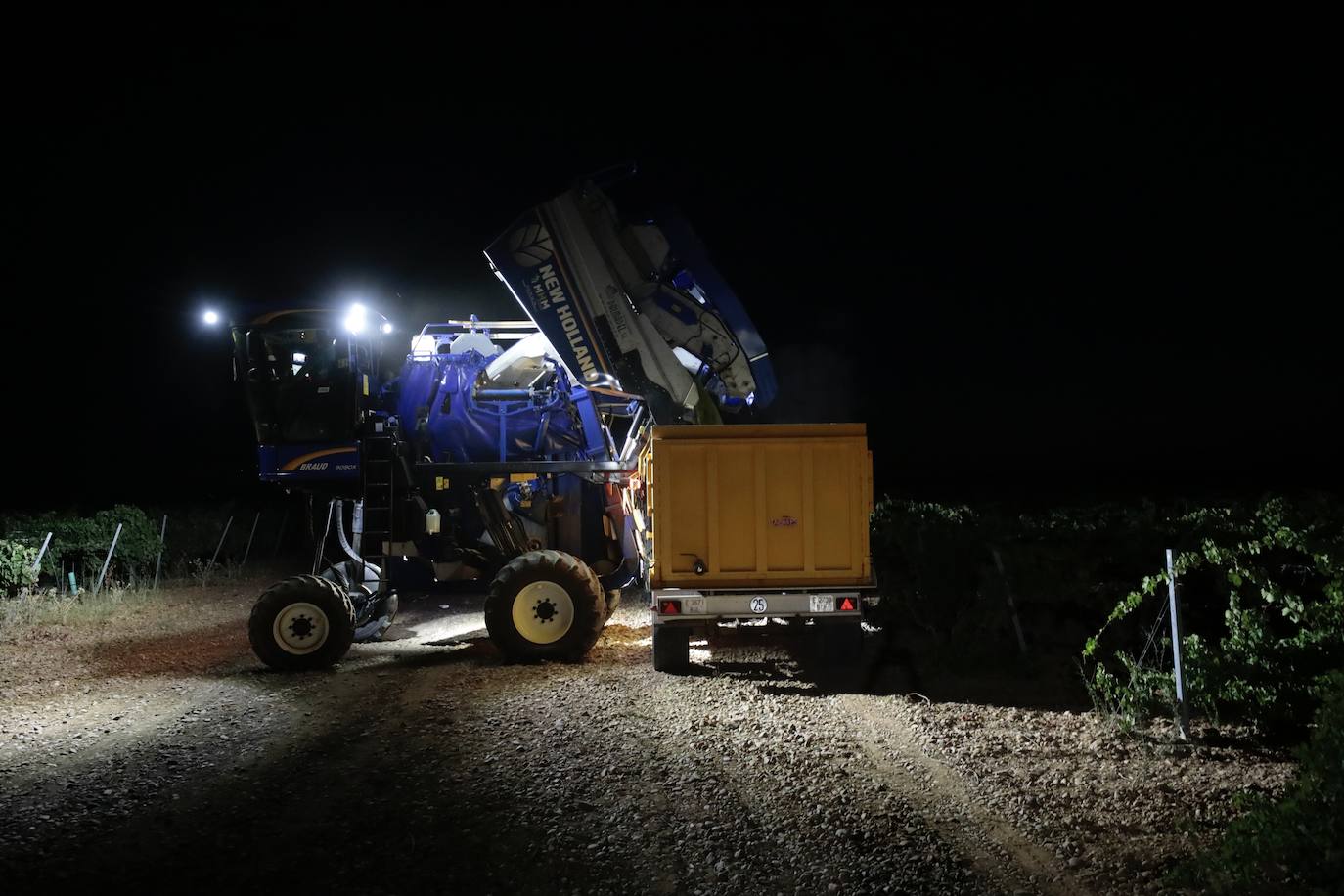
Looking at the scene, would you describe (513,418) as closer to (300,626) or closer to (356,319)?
(356,319)

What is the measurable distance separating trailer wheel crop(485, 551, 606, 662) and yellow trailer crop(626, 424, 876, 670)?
5.09ft

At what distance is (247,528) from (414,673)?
20899 millimetres

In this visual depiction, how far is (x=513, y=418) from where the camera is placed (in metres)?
14.0

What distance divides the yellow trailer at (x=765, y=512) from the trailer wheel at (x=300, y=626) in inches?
149

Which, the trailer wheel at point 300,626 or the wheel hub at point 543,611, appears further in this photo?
the wheel hub at point 543,611

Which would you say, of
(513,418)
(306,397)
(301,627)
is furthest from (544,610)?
(306,397)

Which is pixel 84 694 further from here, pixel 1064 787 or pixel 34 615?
pixel 1064 787

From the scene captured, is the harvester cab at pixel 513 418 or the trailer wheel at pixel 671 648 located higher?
the harvester cab at pixel 513 418

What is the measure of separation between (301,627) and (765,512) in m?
5.42

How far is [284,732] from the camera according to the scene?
8094 mm

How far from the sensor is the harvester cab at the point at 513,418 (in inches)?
447

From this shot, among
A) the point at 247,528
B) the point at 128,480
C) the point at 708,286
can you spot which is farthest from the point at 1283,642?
the point at 128,480

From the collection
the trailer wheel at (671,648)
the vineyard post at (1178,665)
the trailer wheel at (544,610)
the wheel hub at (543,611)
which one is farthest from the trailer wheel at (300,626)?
the vineyard post at (1178,665)

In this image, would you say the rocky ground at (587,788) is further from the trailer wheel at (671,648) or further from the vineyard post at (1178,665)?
the trailer wheel at (671,648)
